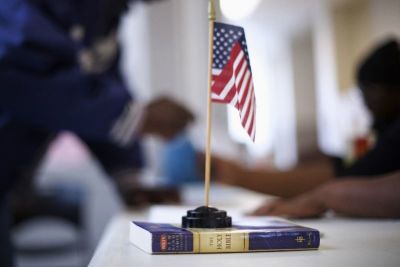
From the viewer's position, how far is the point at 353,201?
3.14 ft

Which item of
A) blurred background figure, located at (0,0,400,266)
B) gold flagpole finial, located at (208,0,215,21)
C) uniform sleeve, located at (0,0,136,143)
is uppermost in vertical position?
blurred background figure, located at (0,0,400,266)

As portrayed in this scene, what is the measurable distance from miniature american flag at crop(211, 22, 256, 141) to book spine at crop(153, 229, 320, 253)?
121mm

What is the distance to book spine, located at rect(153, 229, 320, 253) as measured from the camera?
58 centimetres

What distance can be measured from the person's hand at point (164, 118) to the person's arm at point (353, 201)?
560 mm

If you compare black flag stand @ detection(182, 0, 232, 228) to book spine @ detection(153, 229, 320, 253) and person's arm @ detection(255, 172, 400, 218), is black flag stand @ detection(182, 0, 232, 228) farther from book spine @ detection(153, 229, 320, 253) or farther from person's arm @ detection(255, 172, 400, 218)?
person's arm @ detection(255, 172, 400, 218)

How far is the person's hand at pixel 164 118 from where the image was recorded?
1500 mm

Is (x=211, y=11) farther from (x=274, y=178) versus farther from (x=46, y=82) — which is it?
(x=274, y=178)

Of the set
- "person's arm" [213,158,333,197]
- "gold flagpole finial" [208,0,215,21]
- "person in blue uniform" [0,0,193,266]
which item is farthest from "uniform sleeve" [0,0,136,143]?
"gold flagpole finial" [208,0,215,21]

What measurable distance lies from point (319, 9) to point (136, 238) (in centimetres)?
649

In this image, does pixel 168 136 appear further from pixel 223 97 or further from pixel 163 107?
pixel 223 97

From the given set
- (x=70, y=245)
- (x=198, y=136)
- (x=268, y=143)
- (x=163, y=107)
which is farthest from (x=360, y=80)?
(x=268, y=143)

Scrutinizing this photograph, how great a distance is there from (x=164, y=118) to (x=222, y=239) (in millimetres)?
968

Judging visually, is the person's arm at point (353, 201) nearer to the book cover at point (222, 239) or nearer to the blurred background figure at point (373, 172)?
the blurred background figure at point (373, 172)

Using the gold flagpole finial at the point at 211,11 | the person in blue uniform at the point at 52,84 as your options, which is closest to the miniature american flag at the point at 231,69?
the gold flagpole finial at the point at 211,11
